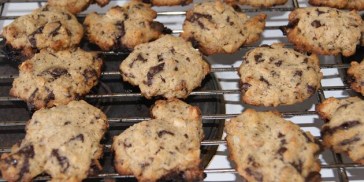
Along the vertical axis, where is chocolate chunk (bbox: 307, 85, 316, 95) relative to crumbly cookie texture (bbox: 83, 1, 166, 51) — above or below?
above

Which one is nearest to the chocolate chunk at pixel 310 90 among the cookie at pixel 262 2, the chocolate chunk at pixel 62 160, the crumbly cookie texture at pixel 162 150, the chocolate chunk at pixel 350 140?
the chocolate chunk at pixel 350 140

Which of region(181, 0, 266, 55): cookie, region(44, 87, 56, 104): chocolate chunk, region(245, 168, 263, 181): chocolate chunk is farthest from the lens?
region(181, 0, 266, 55): cookie

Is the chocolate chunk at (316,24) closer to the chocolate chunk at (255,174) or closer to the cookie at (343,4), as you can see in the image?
the cookie at (343,4)

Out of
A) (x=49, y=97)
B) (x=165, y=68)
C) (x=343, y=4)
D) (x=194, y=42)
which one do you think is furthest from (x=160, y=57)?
(x=343, y=4)

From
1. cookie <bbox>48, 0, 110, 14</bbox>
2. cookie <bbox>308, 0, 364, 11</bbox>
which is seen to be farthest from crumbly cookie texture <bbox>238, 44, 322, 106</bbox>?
cookie <bbox>48, 0, 110, 14</bbox>

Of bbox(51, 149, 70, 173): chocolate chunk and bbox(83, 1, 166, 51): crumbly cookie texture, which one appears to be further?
bbox(83, 1, 166, 51): crumbly cookie texture

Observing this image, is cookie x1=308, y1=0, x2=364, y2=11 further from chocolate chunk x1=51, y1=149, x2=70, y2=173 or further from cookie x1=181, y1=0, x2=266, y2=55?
chocolate chunk x1=51, y1=149, x2=70, y2=173

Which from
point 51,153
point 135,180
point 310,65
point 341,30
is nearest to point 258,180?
point 135,180
